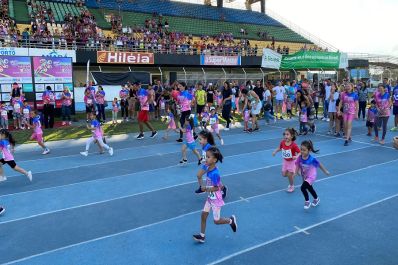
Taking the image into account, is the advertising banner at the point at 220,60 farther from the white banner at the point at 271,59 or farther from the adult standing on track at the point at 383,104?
the adult standing on track at the point at 383,104

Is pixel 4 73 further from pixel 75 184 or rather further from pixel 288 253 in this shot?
pixel 288 253

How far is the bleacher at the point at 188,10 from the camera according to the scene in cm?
3369

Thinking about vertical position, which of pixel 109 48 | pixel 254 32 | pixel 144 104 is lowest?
pixel 144 104

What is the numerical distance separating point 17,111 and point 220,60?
56.6 feet

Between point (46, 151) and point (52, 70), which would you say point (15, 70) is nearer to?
point (52, 70)

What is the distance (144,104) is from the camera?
40.7 ft

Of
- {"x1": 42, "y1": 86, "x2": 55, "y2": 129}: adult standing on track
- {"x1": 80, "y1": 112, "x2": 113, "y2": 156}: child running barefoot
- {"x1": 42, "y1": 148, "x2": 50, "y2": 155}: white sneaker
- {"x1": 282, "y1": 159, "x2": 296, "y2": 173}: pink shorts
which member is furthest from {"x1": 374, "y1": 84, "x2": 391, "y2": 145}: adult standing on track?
{"x1": 42, "y1": 86, "x2": 55, "y2": 129}: adult standing on track

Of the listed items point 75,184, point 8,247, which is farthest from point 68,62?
point 8,247

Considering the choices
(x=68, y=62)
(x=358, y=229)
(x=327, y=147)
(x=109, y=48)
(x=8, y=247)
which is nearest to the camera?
(x=8, y=247)

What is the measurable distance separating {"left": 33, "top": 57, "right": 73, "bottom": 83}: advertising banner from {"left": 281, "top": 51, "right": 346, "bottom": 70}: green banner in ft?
50.2

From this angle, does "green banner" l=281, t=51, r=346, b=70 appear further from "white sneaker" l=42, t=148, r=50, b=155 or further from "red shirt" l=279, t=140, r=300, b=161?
"red shirt" l=279, t=140, r=300, b=161

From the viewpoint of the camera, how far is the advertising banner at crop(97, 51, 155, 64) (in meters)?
23.0

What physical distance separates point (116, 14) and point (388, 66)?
31.2 m

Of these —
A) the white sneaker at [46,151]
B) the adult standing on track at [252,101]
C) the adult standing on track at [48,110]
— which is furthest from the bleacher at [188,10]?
the white sneaker at [46,151]
